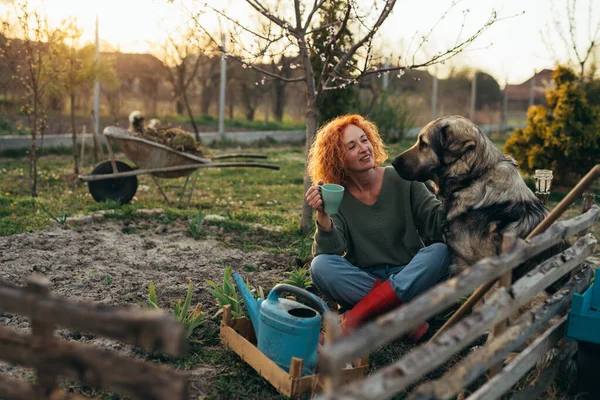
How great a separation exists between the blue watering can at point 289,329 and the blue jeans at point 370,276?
2.19 ft

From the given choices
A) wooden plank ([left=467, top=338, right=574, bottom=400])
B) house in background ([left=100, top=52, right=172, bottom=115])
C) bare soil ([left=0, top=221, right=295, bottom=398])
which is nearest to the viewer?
wooden plank ([left=467, top=338, right=574, bottom=400])

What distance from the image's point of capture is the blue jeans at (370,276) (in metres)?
3.32

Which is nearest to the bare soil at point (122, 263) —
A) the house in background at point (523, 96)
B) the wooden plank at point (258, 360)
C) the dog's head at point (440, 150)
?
the wooden plank at point (258, 360)

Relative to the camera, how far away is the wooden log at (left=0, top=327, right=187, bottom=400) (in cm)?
150

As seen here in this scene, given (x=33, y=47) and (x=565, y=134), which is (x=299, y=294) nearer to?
(x=33, y=47)

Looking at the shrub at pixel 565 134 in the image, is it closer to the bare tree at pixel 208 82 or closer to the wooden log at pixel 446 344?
the wooden log at pixel 446 344

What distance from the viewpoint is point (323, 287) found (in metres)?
3.59

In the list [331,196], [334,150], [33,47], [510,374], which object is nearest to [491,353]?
[510,374]

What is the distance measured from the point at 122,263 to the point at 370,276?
2.11 meters

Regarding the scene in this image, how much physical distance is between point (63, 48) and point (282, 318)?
7.78m

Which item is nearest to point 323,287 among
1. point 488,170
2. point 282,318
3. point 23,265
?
point 282,318

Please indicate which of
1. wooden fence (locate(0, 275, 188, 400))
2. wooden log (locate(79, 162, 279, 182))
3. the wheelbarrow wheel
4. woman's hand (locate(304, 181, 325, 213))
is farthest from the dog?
the wheelbarrow wheel

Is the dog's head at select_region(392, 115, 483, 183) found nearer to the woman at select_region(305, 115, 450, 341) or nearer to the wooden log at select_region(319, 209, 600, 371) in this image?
the woman at select_region(305, 115, 450, 341)

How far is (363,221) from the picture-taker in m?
3.72
